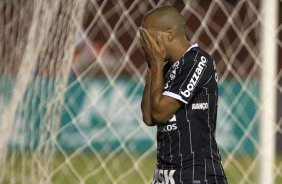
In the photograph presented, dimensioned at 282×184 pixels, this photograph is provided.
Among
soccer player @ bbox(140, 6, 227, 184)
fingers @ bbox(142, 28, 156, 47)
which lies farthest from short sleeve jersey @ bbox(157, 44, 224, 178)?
fingers @ bbox(142, 28, 156, 47)

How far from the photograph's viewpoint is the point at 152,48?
2873 millimetres

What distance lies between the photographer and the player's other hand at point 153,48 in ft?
9.38

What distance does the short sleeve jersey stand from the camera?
2912mm

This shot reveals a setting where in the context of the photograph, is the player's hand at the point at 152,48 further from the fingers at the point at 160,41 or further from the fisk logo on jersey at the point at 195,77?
the fisk logo on jersey at the point at 195,77

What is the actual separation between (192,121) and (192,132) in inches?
1.5

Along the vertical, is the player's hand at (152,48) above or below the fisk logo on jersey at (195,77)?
above

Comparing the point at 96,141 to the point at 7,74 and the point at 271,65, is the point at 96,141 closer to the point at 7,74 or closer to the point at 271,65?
the point at 7,74

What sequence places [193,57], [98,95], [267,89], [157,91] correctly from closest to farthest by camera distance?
[157,91]
[193,57]
[267,89]
[98,95]

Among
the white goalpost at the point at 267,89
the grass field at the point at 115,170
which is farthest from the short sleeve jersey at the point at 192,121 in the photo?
the grass field at the point at 115,170

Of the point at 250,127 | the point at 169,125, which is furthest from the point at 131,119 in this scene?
the point at 169,125

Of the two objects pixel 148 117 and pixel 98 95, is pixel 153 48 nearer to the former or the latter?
pixel 148 117

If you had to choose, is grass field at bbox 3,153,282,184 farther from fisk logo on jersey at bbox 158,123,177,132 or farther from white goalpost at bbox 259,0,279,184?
fisk logo on jersey at bbox 158,123,177,132

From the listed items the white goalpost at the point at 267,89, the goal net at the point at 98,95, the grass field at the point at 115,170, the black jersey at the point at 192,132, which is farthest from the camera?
the grass field at the point at 115,170

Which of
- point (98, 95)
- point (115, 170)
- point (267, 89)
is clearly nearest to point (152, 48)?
point (267, 89)
